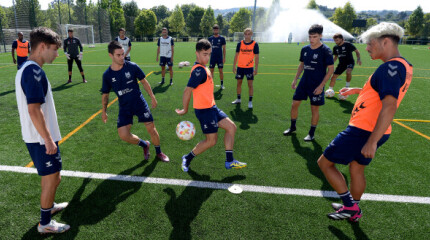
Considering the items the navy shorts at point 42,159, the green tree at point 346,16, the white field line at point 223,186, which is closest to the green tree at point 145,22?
the green tree at point 346,16

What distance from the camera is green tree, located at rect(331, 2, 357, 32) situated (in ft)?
242

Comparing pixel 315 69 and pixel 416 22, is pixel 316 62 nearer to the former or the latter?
pixel 315 69

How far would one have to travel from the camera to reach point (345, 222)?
3.21 m

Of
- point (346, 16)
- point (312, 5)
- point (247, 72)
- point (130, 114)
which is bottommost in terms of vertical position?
point (130, 114)

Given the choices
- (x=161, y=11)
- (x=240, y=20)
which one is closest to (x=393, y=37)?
(x=240, y=20)

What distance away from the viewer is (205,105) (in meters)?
Result: 4.06

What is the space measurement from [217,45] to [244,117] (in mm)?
4377

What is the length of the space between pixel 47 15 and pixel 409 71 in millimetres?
46799

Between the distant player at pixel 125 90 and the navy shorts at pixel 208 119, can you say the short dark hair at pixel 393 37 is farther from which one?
the distant player at pixel 125 90

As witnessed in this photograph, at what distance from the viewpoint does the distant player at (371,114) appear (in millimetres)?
2321

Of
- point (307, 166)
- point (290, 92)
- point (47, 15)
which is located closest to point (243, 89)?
point (290, 92)

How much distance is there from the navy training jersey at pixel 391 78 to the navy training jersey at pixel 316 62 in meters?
3.01

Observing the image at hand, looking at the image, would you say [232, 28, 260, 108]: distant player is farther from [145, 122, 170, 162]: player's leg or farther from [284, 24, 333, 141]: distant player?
[145, 122, 170, 162]: player's leg

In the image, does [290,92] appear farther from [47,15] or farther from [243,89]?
[47,15]
